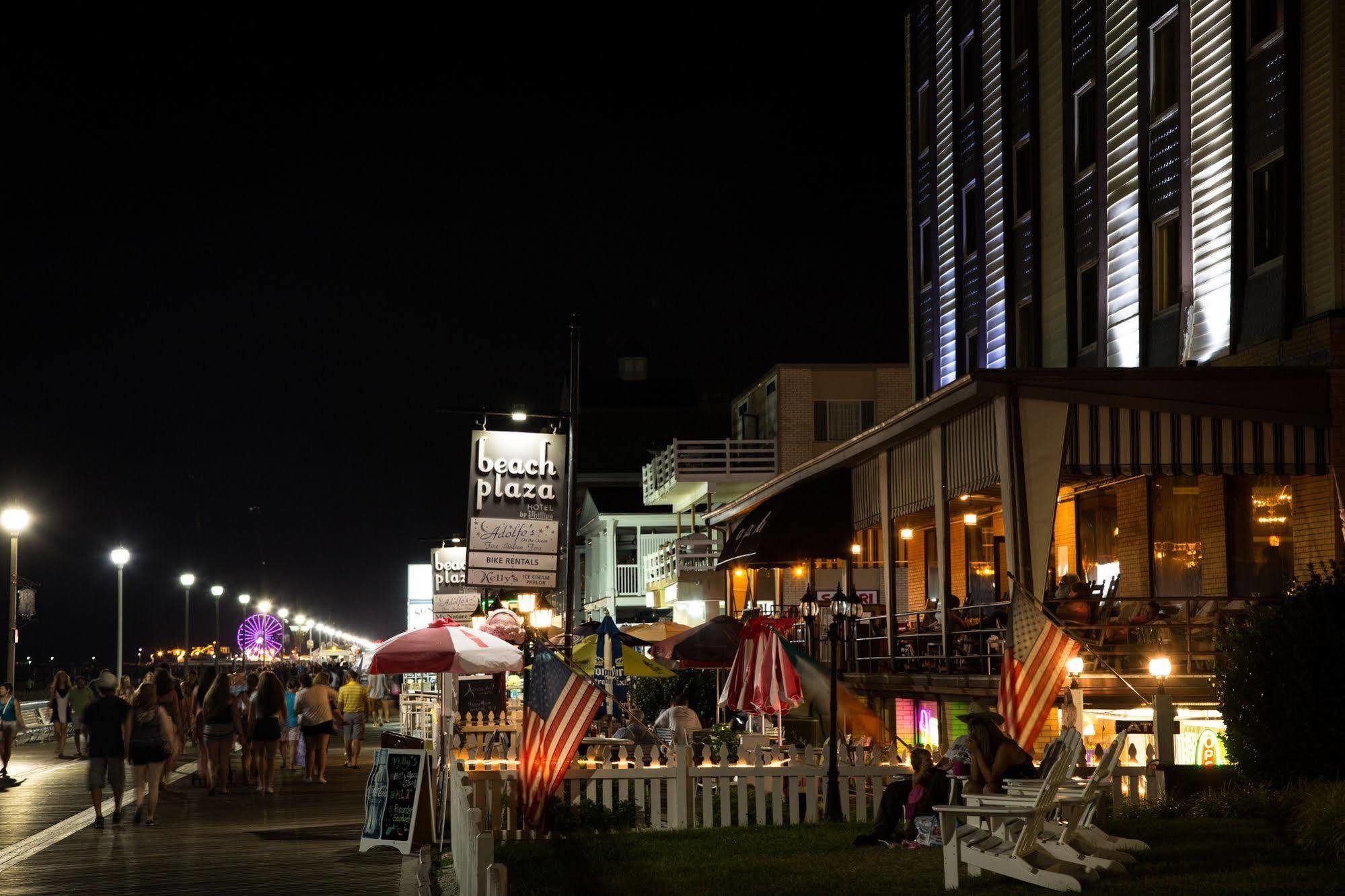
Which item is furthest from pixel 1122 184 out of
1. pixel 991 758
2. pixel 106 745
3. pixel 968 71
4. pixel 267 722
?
pixel 106 745

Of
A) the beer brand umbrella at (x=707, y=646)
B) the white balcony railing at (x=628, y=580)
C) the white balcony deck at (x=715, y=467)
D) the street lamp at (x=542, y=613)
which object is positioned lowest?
the beer brand umbrella at (x=707, y=646)

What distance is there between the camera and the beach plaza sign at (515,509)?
21.7m

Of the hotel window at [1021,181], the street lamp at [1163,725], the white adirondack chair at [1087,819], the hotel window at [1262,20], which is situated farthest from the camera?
the hotel window at [1021,181]

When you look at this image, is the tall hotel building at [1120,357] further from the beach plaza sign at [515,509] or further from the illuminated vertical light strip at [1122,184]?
the beach plaza sign at [515,509]

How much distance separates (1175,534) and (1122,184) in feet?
16.5

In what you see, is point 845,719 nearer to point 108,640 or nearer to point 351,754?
point 351,754

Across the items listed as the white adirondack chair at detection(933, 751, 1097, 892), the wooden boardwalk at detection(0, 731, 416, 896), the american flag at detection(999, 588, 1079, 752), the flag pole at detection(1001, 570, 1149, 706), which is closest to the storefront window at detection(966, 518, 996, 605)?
the flag pole at detection(1001, 570, 1149, 706)

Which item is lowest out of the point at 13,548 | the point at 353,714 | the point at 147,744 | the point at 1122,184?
the point at 353,714

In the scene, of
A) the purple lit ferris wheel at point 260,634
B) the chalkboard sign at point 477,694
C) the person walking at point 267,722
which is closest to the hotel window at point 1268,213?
the person walking at point 267,722

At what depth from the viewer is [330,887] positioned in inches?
526

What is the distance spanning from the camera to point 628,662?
26.6 metres

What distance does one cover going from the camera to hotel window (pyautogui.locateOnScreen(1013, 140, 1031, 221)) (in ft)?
87.1

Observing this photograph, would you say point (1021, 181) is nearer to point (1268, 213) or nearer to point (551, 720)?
point (1268, 213)

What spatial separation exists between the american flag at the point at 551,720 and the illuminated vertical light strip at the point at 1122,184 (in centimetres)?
1139
